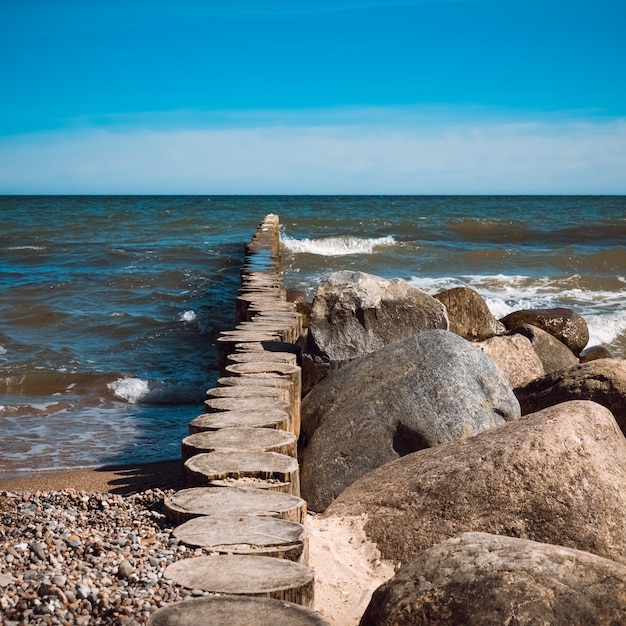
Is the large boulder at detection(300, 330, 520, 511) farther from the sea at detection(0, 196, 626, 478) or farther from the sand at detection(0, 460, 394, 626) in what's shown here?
the sea at detection(0, 196, 626, 478)

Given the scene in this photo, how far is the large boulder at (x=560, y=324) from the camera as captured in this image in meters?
11.0

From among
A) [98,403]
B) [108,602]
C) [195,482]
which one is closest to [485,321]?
[98,403]

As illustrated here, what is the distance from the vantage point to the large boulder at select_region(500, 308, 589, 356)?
11016 millimetres

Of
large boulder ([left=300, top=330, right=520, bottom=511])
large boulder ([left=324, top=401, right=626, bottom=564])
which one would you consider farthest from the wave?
large boulder ([left=324, top=401, right=626, bottom=564])

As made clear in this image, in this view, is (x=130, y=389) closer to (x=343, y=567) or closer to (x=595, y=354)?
(x=343, y=567)

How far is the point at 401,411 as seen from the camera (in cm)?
531

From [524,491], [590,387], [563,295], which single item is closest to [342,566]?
[524,491]

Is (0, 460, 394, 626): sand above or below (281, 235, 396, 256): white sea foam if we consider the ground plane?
above

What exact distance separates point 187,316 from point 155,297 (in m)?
2.24

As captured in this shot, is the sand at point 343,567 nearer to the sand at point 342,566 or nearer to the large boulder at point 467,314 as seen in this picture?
the sand at point 342,566

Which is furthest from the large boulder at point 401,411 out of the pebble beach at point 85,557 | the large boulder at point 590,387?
the pebble beach at point 85,557

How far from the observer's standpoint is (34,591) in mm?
2920

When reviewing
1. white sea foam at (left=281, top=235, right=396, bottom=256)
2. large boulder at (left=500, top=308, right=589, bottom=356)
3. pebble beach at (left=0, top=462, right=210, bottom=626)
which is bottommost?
white sea foam at (left=281, top=235, right=396, bottom=256)

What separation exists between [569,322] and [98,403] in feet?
20.8
